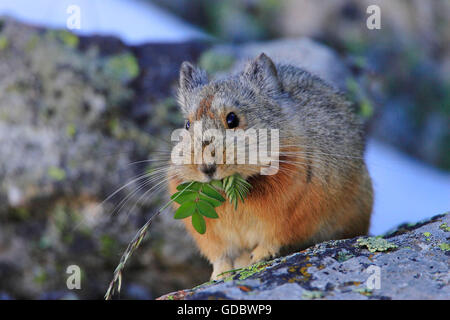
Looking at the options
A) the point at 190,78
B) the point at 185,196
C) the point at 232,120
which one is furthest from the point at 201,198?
the point at 190,78

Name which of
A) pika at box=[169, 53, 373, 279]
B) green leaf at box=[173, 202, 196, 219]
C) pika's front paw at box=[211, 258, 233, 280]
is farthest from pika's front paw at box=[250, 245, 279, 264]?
green leaf at box=[173, 202, 196, 219]

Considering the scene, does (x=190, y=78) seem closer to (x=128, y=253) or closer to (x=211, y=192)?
(x=211, y=192)

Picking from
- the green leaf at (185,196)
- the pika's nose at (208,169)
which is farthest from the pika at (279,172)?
the green leaf at (185,196)

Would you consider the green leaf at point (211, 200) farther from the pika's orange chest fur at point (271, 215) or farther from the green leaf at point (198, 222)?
the pika's orange chest fur at point (271, 215)

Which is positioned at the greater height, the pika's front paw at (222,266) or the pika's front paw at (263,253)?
the pika's front paw at (263,253)
